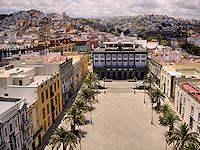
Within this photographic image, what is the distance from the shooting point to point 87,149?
3362 centimetres

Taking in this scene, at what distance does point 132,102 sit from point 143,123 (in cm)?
1425

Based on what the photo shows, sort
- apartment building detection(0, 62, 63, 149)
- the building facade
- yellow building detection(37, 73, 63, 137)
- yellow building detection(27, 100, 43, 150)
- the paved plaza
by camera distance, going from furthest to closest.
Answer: the building facade < yellow building detection(37, 73, 63, 137) < the paved plaza < apartment building detection(0, 62, 63, 149) < yellow building detection(27, 100, 43, 150)

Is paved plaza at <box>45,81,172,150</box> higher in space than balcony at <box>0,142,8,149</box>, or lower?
lower

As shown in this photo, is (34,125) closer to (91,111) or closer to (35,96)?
(35,96)

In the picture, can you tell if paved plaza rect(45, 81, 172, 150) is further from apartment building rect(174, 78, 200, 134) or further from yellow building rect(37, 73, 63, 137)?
apartment building rect(174, 78, 200, 134)

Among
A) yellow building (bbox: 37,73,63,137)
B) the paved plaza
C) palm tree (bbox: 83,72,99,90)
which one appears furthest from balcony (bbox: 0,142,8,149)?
palm tree (bbox: 83,72,99,90)

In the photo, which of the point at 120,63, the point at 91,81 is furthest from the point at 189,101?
the point at 120,63

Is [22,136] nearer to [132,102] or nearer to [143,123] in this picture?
[143,123]

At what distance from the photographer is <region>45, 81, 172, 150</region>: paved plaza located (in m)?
34.8

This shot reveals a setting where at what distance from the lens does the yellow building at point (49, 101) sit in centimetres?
3509

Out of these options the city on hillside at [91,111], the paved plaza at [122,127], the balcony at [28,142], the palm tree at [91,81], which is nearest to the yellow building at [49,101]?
the city on hillside at [91,111]

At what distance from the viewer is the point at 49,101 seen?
39000mm

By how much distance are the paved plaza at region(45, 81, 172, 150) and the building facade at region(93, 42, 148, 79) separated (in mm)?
21759

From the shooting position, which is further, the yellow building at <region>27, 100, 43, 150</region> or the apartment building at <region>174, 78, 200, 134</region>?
the apartment building at <region>174, 78, 200, 134</region>
